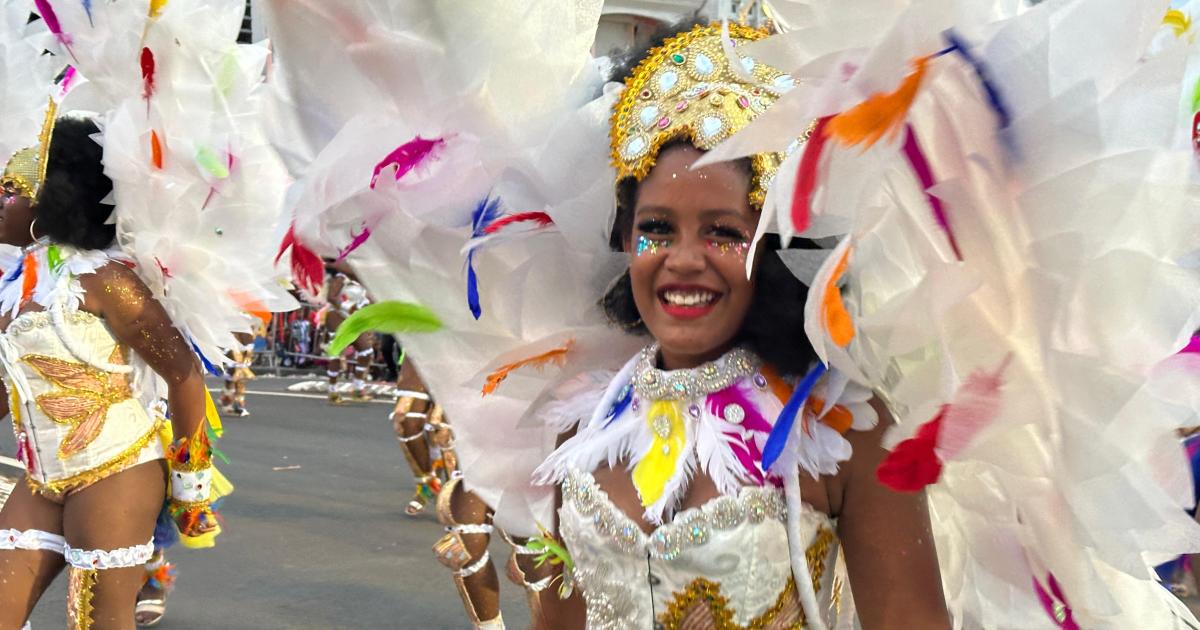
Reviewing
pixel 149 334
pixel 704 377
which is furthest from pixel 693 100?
pixel 149 334

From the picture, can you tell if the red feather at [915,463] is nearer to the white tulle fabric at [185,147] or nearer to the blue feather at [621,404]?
the blue feather at [621,404]

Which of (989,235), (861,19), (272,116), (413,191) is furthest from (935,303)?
(272,116)

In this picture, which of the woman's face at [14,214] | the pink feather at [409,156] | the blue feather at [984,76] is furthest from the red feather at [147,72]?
the blue feather at [984,76]

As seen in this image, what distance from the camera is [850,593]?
2.06 meters

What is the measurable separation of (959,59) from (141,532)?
10.7ft

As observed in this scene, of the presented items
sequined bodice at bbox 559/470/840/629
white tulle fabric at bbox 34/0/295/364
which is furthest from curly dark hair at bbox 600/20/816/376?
white tulle fabric at bbox 34/0/295/364

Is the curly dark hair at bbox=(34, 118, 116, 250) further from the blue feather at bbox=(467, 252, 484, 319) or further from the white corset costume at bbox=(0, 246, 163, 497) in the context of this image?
the blue feather at bbox=(467, 252, 484, 319)

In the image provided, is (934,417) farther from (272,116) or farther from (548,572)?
(272,116)

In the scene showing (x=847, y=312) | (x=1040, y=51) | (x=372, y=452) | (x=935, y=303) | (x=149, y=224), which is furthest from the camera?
(x=372, y=452)

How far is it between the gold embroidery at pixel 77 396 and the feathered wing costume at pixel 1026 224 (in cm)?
295

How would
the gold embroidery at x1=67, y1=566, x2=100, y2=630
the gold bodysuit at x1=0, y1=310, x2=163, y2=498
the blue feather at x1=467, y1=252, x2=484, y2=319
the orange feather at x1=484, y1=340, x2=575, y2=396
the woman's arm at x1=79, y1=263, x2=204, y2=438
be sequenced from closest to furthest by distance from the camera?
the blue feather at x1=467, y1=252, x2=484, y2=319, the orange feather at x1=484, y1=340, x2=575, y2=396, the gold embroidery at x1=67, y1=566, x2=100, y2=630, the gold bodysuit at x1=0, y1=310, x2=163, y2=498, the woman's arm at x1=79, y1=263, x2=204, y2=438

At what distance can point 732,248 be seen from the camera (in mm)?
1887

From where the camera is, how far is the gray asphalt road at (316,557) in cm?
567

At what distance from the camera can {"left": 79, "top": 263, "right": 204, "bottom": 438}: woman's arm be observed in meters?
3.93
